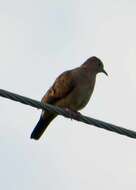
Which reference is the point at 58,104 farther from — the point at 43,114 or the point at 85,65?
the point at 85,65

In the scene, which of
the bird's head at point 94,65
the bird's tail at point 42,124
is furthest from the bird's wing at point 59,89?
the bird's head at point 94,65

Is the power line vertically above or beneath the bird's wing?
above

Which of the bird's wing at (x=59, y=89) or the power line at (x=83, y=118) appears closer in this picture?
the power line at (x=83, y=118)

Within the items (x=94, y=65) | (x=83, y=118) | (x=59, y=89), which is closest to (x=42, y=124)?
(x=59, y=89)

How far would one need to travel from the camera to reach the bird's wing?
1181 centimetres

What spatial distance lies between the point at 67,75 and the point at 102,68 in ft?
4.81

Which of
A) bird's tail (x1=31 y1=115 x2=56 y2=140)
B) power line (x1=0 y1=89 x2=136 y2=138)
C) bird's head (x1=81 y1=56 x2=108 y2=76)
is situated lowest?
bird's tail (x1=31 y1=115 x2=56 y2=140)

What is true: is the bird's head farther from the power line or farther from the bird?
the power line

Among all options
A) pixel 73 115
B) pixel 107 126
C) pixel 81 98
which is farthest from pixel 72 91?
pixel 107 126

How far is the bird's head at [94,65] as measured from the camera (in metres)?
12.9

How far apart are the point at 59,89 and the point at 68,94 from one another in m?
0.14

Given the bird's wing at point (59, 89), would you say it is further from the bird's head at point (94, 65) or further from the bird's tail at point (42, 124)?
the bird's head at point (94, 65)

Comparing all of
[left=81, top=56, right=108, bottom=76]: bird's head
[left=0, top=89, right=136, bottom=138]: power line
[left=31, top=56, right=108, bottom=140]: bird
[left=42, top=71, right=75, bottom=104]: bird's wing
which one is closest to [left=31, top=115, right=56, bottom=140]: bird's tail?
[left=31, top=56, right=108, bottom=140]: bird

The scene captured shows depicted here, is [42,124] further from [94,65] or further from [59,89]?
[94,65]
